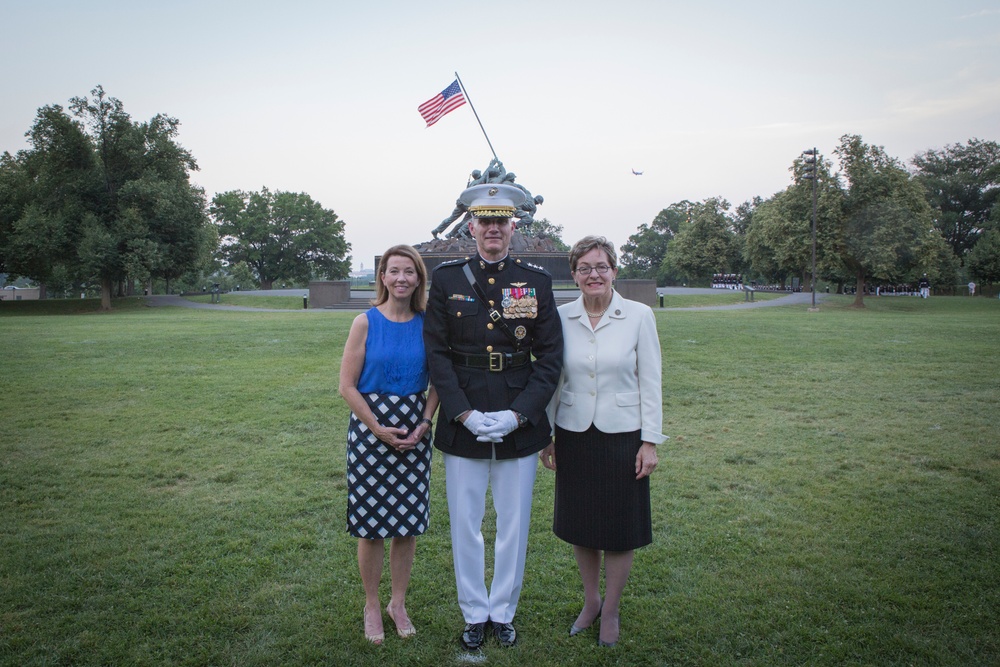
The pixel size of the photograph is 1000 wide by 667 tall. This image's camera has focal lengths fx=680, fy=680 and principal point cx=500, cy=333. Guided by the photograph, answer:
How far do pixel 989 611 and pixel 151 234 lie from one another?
3689cm

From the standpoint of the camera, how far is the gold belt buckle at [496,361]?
3363 millimetres

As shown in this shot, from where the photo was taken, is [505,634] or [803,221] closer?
[505,634]

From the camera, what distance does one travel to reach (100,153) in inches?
1367

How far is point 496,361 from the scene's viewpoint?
11.0 feet

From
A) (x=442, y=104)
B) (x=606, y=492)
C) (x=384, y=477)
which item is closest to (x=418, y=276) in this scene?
(x=384, y=477)

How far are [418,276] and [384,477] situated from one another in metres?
1.04

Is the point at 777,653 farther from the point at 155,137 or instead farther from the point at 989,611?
the point at 155,137

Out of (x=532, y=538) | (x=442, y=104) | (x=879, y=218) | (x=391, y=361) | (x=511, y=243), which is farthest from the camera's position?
(x=879, y=218)

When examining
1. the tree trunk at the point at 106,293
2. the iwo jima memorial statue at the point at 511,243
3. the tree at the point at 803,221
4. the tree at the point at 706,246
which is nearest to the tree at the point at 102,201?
the tree trunk at the point at 106,293

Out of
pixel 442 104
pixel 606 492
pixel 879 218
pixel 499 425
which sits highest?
pixel 442 104

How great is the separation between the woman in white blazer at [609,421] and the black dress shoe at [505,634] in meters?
0.33

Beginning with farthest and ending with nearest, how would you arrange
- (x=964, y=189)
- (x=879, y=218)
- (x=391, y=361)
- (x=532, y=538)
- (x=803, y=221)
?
(x=964, y=189) < (x=803, y=221) < (x=879, y=218) < (x=532, y=538) < (x=391, y=361)

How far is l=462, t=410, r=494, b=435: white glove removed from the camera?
321 centimetres

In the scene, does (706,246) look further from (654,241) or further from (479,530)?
(479,530)
